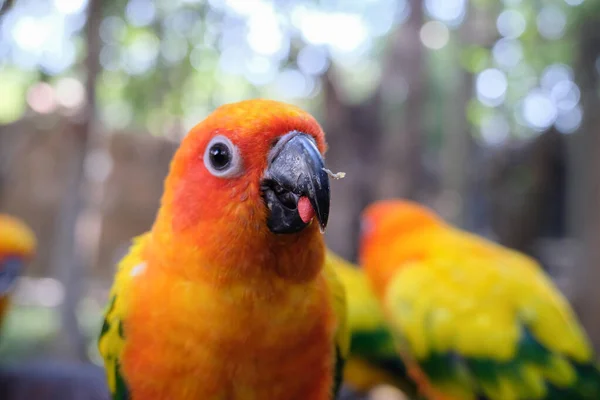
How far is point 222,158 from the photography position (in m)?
1.17

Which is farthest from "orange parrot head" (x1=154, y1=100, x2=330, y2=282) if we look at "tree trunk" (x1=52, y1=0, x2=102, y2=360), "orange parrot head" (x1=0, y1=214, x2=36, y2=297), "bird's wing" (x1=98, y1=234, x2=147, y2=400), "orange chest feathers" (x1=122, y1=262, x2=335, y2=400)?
"orange parrot head" (x1=0, y1=214, x2=36, y2=297)

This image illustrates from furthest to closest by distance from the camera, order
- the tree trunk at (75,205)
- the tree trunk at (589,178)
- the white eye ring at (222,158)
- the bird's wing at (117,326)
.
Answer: the tree trunk at (589,178), the tree trunk at (75,205), the bird's wing at (117,326), the white eye ring at (222,158)

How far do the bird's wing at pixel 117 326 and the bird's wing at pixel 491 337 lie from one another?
152 centimetres

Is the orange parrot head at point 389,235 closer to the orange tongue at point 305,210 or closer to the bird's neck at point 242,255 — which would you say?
the bird's neck at point 242,255

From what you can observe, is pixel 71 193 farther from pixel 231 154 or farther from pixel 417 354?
pixel 231 154

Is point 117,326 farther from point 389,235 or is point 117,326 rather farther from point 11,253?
point 11,253

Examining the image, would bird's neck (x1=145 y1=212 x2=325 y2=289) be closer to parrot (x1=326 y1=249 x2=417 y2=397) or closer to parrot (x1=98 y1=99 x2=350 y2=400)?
parrot (x1=98 y1=99 x2=350 y2=400)

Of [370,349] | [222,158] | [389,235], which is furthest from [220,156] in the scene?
[370,349]

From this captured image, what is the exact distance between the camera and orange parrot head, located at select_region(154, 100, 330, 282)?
1061 millimetres

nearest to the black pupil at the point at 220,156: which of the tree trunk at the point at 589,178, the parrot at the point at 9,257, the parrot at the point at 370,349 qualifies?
the parrot at the point at 370,349

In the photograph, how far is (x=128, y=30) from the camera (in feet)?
17.9

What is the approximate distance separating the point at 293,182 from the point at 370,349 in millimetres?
2316

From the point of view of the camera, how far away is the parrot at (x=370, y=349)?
3.11 m

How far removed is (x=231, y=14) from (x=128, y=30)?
1233 mm
